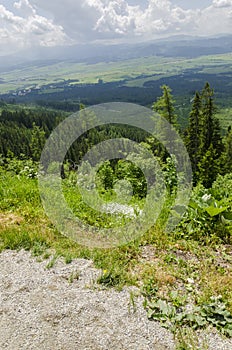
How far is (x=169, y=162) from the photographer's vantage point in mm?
→ 10500

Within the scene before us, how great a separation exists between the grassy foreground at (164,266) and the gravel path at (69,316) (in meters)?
0.23

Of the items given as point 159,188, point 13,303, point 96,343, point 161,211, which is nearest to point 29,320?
point 13,303

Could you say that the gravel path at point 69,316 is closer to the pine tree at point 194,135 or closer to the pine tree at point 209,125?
the pine tree at point 194,135

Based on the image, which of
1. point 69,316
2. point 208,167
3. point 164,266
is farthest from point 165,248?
point 208,167

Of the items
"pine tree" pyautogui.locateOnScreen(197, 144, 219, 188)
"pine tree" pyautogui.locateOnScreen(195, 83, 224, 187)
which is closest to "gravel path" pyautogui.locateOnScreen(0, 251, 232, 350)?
"pine tree" pyautogui.locateOnScreen(197, 144, 219, 188)

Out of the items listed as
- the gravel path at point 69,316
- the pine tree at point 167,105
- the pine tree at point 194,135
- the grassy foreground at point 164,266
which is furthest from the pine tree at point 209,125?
the gravel path at point 69,316

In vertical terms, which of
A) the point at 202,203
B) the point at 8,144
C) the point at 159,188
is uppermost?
the point at 202,203

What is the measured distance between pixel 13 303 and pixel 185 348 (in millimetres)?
2656

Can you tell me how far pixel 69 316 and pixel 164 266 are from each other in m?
2.05

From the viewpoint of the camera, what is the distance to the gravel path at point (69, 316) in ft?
13.0

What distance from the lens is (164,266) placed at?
559cm

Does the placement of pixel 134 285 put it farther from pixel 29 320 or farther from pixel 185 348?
pixel 29 320

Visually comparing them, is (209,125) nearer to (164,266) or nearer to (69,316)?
(164,266)

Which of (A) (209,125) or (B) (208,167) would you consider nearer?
(B) (208,167)
